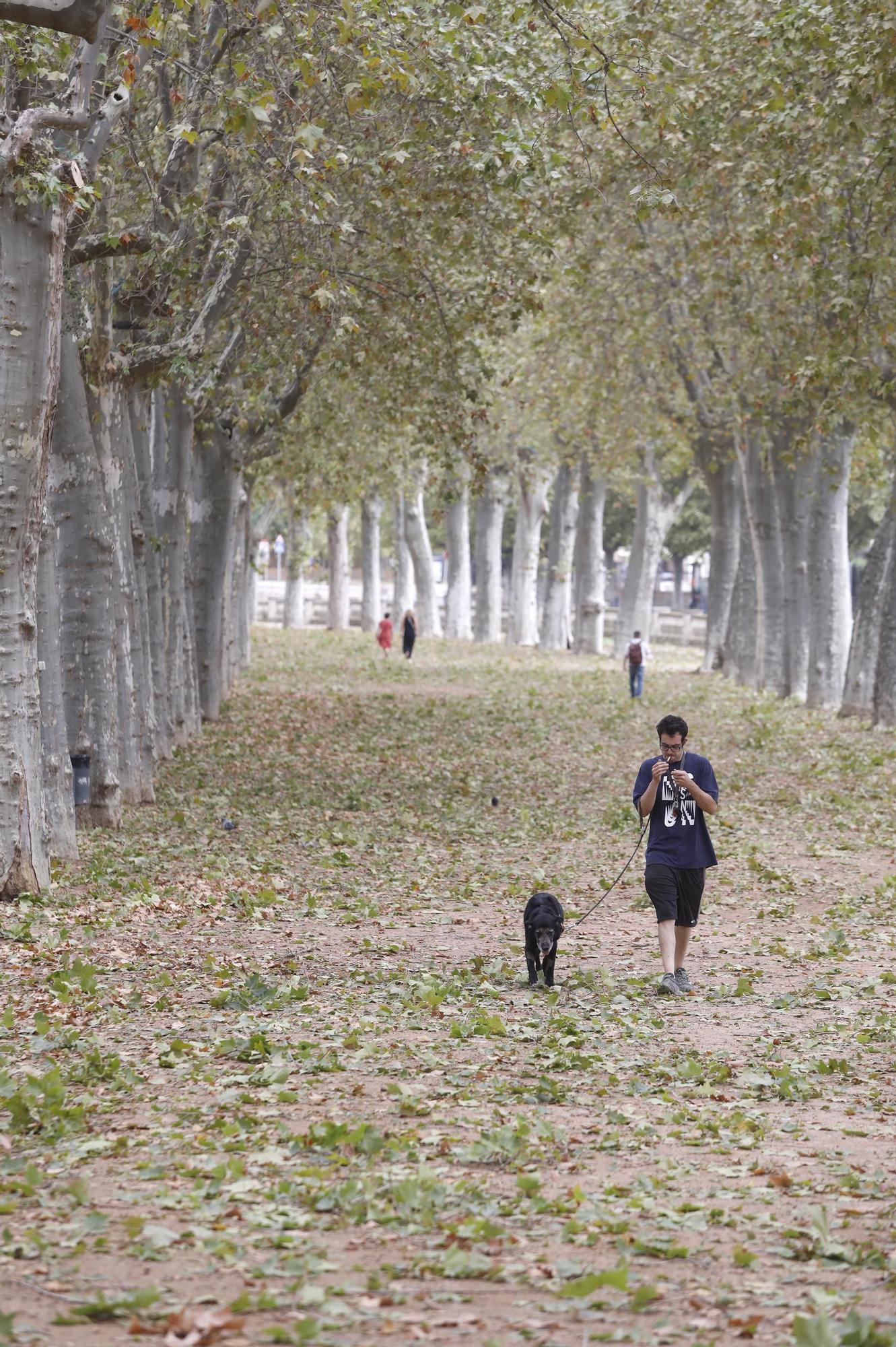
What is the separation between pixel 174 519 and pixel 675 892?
13.3 meters

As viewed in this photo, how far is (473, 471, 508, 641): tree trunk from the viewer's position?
55969 mm

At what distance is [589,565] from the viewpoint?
50.8 meters

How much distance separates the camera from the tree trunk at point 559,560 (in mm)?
51719

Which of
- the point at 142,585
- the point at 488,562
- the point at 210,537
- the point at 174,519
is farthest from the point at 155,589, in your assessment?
the point at 488,562

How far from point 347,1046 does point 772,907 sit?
6160 mm

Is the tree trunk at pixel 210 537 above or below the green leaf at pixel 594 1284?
above

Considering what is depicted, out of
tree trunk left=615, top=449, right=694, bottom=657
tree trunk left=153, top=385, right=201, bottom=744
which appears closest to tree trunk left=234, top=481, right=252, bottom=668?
tree trunk left=153, top=385, right=201, bottom=744

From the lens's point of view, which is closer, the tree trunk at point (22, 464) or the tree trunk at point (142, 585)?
the tree trunk at point (22, 464)

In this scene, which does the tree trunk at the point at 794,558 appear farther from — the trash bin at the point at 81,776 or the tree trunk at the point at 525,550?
the tree trunk at the point at 525,550

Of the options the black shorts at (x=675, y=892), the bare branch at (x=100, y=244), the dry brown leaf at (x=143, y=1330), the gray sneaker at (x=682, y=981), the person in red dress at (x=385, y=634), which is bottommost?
the gray sneaker at (x=682, y=981)

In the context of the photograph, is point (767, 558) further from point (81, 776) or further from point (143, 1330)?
point (143, 1330)

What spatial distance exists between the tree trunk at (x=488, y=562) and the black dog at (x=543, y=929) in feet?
150

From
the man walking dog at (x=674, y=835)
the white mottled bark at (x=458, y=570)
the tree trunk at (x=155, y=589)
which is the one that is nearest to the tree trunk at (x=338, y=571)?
the white mottled bark at (x=458, y=570)

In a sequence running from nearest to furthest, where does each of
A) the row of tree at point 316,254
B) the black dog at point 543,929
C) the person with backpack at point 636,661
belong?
the black dog at point 543,929
the row of tree at point 316,254
the person with backpack at point 636,661
